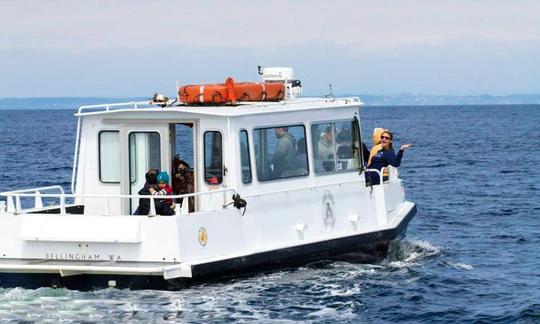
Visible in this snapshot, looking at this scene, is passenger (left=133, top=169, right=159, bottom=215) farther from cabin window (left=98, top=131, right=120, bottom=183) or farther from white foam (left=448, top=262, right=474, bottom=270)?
white foam (left=448, top=262, right=474, bottom=270)

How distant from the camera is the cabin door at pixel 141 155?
1608 centimetres

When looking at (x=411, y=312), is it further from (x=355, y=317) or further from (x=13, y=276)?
(x=13, y=276)

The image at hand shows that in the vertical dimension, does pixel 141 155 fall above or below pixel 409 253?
above

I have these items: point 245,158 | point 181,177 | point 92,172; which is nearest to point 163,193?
point 181,177

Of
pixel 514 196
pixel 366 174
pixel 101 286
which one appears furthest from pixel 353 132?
pixel 514 196

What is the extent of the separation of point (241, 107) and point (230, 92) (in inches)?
28.0

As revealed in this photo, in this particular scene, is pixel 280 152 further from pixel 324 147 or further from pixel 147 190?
pixel 147 190

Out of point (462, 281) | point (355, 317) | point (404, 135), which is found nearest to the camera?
point (355, 317)

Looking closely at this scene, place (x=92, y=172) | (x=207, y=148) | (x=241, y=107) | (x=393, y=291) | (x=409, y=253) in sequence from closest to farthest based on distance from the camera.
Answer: (x=207, y=148) < (x=241, y=107) < (x=393, y=291) < (x=92, y=172) < (x=409, y=253)

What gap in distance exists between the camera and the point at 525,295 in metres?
16.3

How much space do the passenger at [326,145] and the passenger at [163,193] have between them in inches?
111

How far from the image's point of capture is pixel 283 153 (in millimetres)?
16500

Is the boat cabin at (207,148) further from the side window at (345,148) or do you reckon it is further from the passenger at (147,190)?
the passenger at (147,190)

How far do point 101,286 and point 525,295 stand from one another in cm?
618
